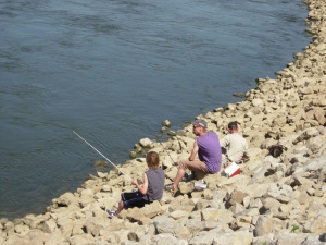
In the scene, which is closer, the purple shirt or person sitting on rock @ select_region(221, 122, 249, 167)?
the purple shirt

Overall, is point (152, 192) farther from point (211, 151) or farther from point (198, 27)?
point (198, 27)

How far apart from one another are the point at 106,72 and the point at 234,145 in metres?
10.9

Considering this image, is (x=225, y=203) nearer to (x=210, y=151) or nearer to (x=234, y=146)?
(x=210, y=151)

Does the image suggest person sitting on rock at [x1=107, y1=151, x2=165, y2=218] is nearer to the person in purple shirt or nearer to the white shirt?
the person in purple shirt

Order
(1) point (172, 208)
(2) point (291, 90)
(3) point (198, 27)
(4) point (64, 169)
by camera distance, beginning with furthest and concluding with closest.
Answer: (3) point (198, 27) → (2) point (291, 90) → (4) point (64, 169) → (1) point (172, 208)

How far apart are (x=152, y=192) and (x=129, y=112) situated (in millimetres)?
8391

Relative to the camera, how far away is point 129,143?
633 inches

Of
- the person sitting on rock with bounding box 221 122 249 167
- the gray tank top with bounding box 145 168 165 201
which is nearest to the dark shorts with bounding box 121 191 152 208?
the gray tank top with bounding box 145 168 165 201

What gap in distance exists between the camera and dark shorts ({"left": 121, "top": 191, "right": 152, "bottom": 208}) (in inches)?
403

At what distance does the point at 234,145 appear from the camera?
39.1ft

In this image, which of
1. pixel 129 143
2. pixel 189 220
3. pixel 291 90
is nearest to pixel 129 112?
pixel 129 143

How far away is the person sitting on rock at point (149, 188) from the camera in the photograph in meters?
9.98

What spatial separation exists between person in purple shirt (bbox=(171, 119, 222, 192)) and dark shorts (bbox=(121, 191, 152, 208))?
101 cm

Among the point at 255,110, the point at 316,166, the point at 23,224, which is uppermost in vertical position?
the point at 316,166
